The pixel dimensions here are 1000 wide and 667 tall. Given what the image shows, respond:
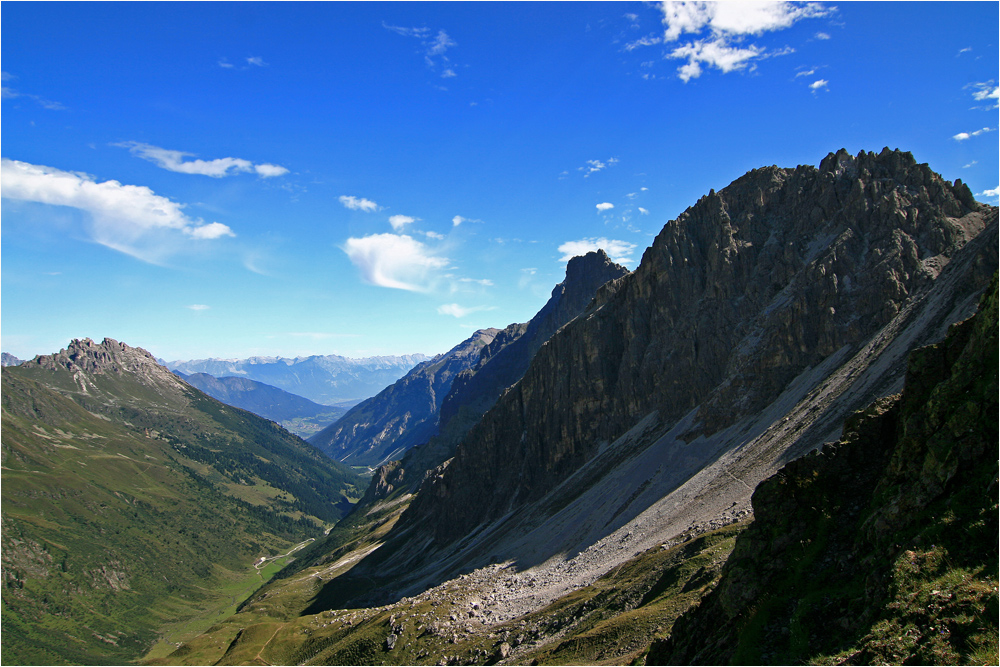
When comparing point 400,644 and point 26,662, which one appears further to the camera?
point 26,662

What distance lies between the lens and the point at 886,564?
2025cm

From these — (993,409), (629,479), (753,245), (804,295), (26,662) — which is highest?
(753,245)

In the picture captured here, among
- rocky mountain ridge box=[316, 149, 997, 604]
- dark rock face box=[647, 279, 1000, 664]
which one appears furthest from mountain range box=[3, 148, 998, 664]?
rocky mountain ridge box=[316, 149, 997, 604]

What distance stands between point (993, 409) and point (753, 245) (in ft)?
389

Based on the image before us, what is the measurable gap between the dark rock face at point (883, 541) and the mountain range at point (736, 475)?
0.33ft

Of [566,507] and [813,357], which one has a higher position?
[813,357]

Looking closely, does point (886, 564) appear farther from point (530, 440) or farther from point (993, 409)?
point (530, 440)

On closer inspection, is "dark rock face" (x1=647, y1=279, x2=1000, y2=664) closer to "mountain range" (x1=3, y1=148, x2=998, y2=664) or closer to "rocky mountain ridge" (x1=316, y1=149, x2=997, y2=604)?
"mountain range" (x1=3, y1=148, x2=998, y2=664)

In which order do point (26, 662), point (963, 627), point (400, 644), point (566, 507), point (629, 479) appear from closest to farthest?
1. point (963, 627)
2. point (400, 644)
3. point (629, 479)
4. point (566, 507)
5. point (26, 662)

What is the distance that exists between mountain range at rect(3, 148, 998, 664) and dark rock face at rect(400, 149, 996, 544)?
22.3 inches

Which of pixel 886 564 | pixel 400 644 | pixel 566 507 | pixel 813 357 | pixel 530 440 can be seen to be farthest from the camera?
pixel 530 440

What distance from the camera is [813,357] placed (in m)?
101

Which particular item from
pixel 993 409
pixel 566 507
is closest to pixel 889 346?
pixel 566 507

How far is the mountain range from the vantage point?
2083 centimetres
